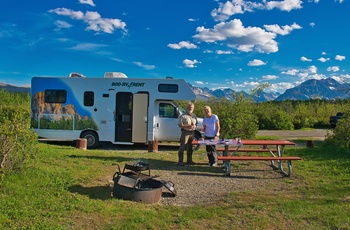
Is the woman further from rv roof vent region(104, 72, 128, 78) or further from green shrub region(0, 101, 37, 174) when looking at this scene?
rv roof vent region(104, 72, 128, 78)

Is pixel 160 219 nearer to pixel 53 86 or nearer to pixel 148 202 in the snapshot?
pixel 148 202

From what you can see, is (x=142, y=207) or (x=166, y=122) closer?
(x=142, y=207)

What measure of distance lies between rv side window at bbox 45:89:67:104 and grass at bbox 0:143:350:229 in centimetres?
536

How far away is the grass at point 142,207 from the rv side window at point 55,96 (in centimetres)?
536

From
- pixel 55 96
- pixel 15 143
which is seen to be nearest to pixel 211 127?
pixel 15 143

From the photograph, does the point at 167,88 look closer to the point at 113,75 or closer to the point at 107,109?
the point at 113,75

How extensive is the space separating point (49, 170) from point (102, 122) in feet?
17.4

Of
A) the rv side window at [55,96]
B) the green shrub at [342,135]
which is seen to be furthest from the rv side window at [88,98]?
the green shrub at [342,135]

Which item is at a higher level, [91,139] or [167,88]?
[167,88]

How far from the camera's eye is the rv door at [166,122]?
38.0ft

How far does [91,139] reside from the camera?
38.7 feet

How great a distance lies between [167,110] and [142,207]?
6824 mm

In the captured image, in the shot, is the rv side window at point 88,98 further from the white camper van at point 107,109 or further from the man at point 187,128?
the man at point 187,128

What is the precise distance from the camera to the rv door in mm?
11570
